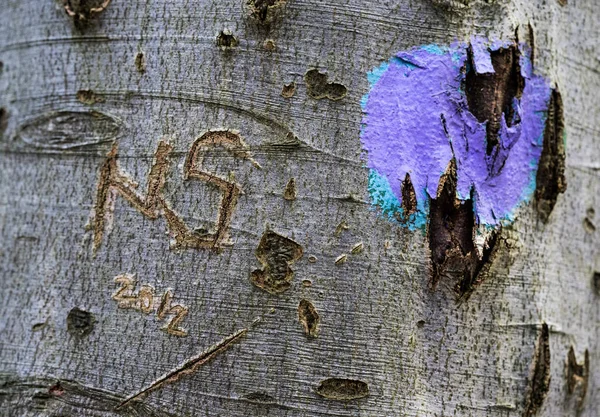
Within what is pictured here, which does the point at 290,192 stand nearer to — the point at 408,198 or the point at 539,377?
the point at 408,198

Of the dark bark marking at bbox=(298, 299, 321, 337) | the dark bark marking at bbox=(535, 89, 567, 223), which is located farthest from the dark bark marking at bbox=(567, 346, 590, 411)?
the dark bark marking at bbox=(298, 299, 321, 337)

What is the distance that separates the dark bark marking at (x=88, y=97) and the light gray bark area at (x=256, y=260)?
10mm

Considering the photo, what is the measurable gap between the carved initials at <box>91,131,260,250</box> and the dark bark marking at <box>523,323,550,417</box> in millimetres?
710

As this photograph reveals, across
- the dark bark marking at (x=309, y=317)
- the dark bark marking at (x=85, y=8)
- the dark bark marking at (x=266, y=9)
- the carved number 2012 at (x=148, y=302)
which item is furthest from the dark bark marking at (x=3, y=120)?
the dark bark marking at (x=309, y=317)

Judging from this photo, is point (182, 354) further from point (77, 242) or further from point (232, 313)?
point (77, 242)

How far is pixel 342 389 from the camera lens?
1223 millimetres

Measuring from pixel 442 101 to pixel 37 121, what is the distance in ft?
3.01

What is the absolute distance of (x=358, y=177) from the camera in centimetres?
126

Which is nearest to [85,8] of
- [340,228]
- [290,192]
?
[290,192]

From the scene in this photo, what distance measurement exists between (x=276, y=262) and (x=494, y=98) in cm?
58

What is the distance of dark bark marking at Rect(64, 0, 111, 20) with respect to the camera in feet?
4.49

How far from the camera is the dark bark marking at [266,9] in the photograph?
1275mm

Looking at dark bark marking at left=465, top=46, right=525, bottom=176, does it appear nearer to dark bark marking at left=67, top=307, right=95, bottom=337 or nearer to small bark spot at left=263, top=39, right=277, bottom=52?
small bark spot at left=263, top=39, right=277, bottom=52

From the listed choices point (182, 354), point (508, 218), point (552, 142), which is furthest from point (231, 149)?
point (552, 142)
